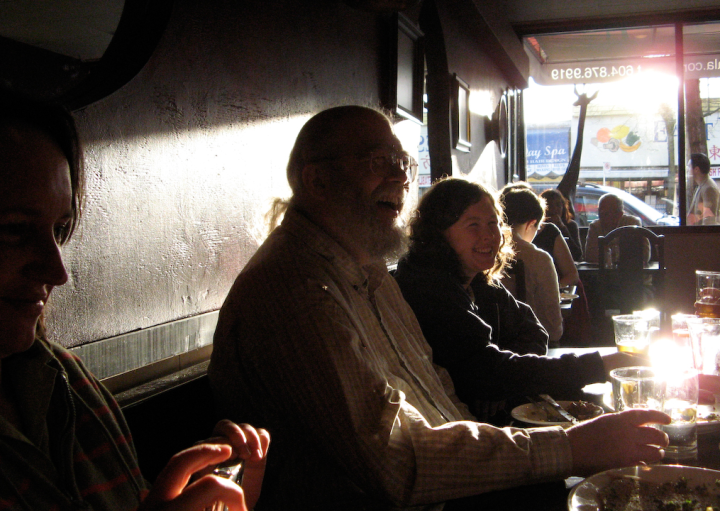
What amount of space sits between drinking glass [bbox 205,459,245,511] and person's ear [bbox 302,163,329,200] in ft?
2.94

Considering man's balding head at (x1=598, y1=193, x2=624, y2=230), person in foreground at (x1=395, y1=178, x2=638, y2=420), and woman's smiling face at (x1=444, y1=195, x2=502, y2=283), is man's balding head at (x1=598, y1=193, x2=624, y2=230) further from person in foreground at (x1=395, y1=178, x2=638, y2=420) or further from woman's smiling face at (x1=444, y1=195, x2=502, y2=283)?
woman's smiling face at (x1=444, y1=195, x2=502, y2=283)

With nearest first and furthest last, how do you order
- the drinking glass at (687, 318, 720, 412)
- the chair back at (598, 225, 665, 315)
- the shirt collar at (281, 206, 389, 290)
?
the shirt collar at (281, 206, 389, 290), the drinking glass at (687, 318, 720, 412), the chair back at (598, 225, 665, 315)

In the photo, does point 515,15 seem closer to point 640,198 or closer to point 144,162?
point 640,198

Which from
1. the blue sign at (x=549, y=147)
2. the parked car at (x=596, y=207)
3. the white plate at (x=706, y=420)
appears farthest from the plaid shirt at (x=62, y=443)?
the blue sign at (x=549, y=147)

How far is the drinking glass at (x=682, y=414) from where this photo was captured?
1095 millimetres

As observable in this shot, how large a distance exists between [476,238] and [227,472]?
1567mm

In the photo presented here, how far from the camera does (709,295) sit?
217 centimetres

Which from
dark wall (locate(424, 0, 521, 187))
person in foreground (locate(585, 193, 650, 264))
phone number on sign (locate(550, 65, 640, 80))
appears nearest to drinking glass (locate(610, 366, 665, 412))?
dark wall (locate(424, 0, 521, 187))

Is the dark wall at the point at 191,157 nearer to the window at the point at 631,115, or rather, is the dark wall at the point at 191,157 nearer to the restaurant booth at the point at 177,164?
the restaurant booth at the point at 177,164

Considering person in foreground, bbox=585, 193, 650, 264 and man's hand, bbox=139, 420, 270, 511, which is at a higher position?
person in foreground, bbox=585, 193, 650, 264

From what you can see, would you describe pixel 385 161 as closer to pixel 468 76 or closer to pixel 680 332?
pixel 680 332

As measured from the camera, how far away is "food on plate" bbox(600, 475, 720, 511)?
2.81ft

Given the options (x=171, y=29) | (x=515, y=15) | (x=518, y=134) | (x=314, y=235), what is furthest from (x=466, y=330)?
(x=518, y=134)

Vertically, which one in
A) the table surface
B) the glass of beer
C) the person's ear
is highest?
the person's ear
